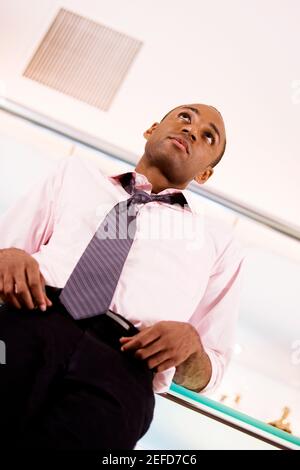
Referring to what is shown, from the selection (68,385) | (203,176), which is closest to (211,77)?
(203,176)

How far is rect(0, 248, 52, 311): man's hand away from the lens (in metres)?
0.85

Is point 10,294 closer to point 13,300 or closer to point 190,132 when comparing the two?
point 13,300

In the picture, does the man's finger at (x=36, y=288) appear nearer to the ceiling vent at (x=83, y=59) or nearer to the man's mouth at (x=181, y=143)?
the man's mouth at (x=181, y=143)

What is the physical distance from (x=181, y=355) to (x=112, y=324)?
174 mm

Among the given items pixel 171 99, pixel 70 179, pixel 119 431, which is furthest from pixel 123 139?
pixel 119 431

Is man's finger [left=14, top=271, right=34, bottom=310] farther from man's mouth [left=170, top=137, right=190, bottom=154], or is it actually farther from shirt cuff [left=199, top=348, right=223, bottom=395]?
man's mouth [left=170, top=137, right=190, bottom=154]

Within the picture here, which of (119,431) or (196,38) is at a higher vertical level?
(196,38)

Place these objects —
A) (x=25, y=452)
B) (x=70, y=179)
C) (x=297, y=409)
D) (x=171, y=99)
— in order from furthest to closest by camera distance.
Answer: (x=171, y=99), (x=297, y=409), (x=70, y=179), (x=25, y=452)

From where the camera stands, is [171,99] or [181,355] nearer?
[181,355]

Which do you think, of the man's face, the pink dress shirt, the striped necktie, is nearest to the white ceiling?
the man's face

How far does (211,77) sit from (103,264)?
6.40ft

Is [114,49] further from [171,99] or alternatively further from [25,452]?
[25,452]

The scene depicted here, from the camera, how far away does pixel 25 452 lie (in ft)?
2.21

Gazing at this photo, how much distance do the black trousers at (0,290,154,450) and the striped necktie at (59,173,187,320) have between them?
29mm
